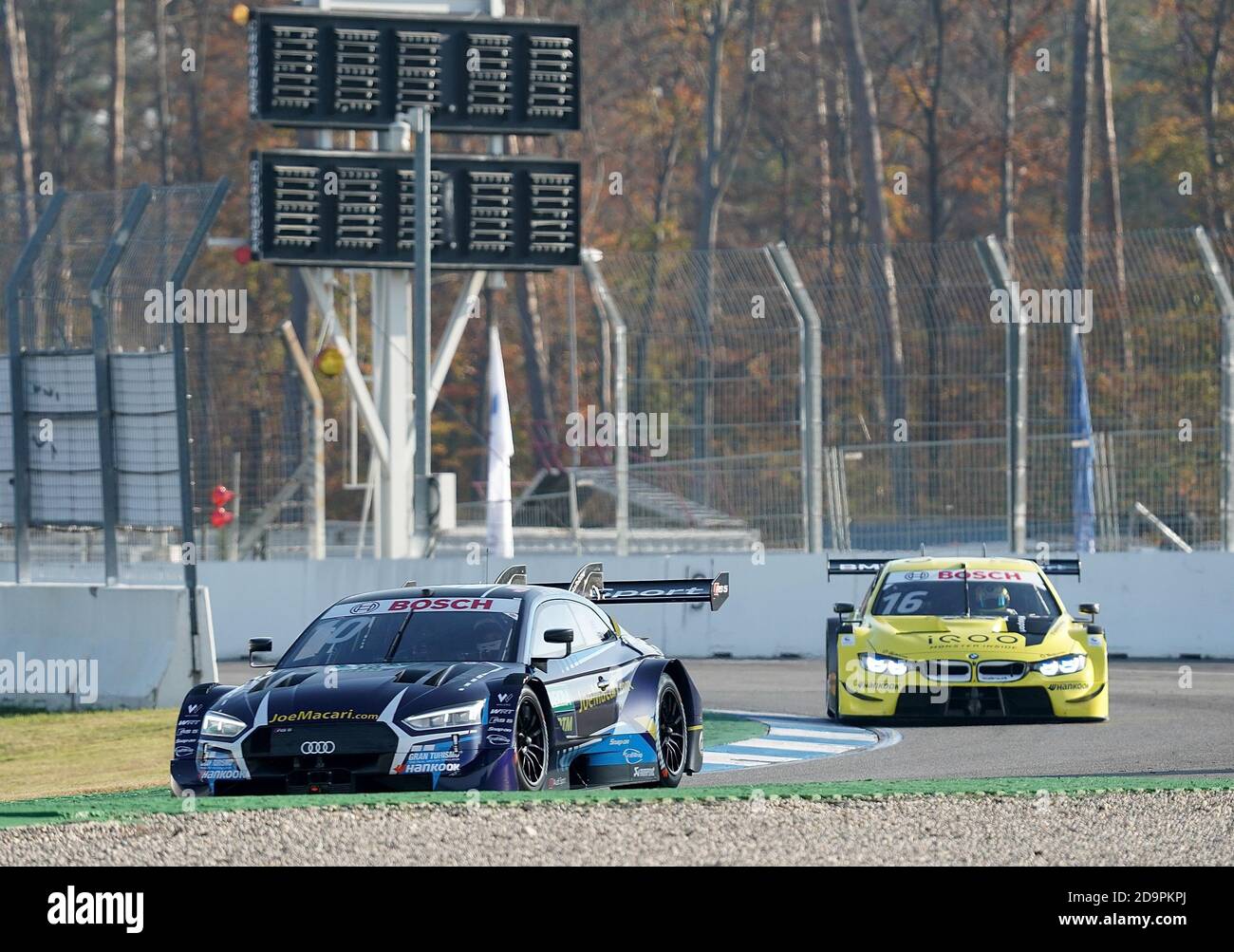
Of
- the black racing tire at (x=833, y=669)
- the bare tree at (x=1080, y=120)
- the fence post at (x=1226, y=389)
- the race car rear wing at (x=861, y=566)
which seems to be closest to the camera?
the black racing tire at (x=833, y=669)

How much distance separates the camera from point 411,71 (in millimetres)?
23391

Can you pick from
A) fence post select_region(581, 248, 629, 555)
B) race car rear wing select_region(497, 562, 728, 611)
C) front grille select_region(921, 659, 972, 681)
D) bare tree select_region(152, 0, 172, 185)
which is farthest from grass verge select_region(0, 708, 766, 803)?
bare tree select_region(152, 0, 172, 185)

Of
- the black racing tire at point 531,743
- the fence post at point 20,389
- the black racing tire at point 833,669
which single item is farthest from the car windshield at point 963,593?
the fence post at point 20,389

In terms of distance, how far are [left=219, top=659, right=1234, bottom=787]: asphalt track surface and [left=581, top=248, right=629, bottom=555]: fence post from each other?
11.3 feet

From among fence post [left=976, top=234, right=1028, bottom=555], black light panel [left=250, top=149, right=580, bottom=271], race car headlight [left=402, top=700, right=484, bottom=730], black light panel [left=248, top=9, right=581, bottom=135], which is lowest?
race car headlight [left=402, top=700, right=484, bottom=730]

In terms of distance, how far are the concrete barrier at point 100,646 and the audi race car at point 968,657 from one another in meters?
5.39

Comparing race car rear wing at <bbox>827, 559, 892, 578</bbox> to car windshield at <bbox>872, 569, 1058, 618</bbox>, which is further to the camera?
race car rear wing at <bbox>827, 559, 892, 578</bbox>

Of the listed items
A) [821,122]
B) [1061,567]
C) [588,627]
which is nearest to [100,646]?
[588,627]

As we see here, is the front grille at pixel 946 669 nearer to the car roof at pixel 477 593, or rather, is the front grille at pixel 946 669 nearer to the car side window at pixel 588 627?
the car side window at pixel 588 627

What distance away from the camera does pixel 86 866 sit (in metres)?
7.77

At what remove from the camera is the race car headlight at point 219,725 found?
10.5 m

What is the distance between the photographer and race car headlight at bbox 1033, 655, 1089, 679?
15.4 m

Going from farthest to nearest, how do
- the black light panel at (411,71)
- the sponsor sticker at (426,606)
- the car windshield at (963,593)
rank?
1. the black light panel at (411,71)
2. the car windshield at (963,593)
3. the sponsor sticker at (426,606)

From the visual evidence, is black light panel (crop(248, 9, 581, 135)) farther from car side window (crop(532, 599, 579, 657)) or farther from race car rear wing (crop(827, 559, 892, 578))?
car side window (crop(532, 599, 579, 657))
